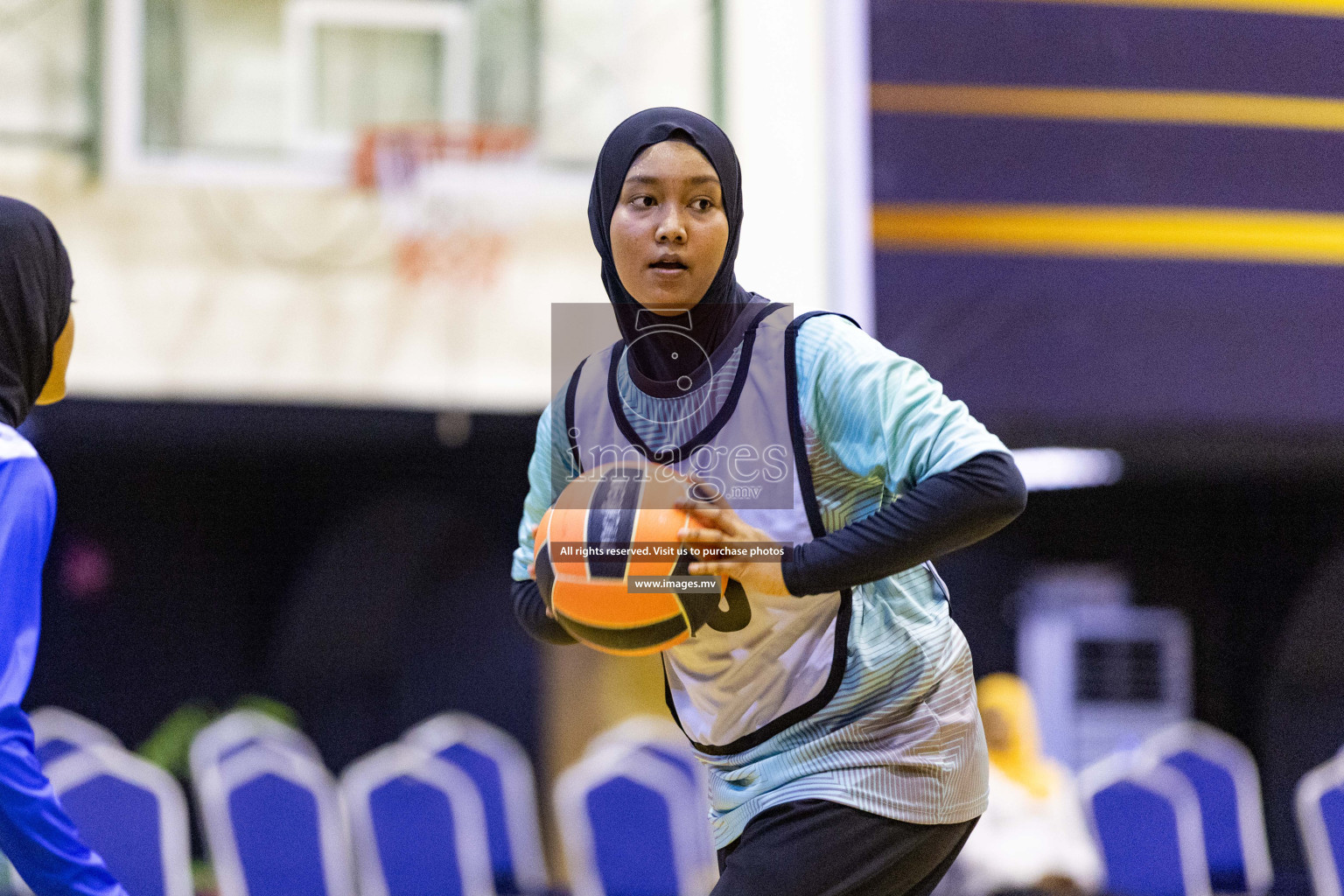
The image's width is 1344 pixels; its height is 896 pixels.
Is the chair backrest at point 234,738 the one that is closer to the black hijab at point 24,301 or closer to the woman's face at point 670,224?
the black hijab at point 24,301

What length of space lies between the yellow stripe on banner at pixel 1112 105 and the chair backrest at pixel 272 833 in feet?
14.5

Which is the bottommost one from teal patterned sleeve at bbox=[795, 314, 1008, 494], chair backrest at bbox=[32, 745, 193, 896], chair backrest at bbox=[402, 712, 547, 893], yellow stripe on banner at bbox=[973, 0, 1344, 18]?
chair backrest at bbox=[402, 712, 547, 893]

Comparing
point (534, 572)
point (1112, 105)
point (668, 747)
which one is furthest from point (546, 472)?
point (1112, 105)

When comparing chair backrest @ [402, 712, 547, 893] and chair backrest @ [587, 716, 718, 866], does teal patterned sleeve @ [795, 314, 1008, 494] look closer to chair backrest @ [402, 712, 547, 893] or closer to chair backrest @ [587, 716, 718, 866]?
chair backrest @ [587, 716, 718, 866]

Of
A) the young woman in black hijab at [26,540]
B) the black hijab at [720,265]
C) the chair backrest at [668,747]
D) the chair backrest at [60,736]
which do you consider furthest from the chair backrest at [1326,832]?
the chair backrest at [60,736]

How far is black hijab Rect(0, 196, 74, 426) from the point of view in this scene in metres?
2.07

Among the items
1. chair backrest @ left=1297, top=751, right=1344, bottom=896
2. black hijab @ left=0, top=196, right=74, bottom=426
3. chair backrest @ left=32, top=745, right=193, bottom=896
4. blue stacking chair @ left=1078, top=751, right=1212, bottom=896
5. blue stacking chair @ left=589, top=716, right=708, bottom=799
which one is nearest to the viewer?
black hijab @ left=0, top=196, right=74, bottom=426

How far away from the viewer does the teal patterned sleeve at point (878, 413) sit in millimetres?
1562

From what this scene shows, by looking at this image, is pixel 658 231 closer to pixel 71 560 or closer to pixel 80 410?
pixel 80 410

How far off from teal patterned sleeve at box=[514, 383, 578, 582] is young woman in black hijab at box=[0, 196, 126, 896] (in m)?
0.70

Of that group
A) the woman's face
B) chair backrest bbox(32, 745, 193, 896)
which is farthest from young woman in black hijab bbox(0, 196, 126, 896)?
chair backrest bbox(32, 745, 193, 896)

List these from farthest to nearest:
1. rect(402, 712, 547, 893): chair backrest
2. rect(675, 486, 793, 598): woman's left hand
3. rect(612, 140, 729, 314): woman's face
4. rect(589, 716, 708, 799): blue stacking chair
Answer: rect(589, 716, 708, 799): blue stacking chair
rect(402, 712, 547, 893): chair backrest
rect(612, 140, 729, 314): woman's face
rect(675, 486, 793, 598): woman's left hand

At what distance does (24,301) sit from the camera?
2092mm

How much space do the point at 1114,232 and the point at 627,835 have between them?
399 cm
